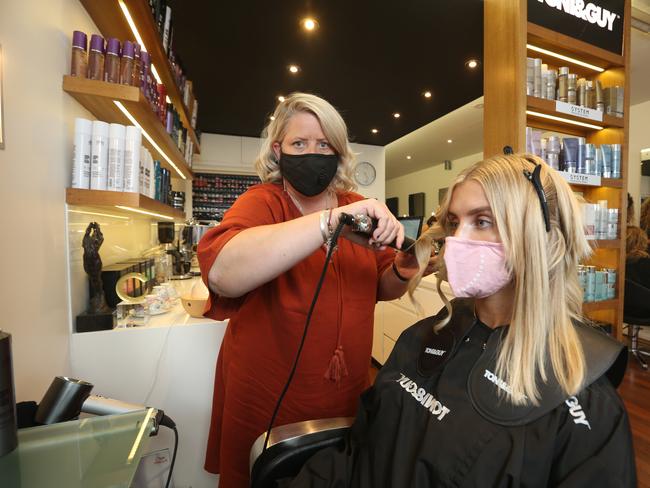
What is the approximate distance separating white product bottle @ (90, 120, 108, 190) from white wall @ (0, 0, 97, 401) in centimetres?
9

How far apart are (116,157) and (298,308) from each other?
94 cm

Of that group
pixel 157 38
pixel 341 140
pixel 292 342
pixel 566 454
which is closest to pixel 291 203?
pixel 341 140

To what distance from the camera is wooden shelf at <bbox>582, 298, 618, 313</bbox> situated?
2074 mm

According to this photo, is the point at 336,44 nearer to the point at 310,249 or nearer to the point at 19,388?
the point at 310,249

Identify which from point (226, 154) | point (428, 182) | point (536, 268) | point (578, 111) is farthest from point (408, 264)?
point (428, 182)

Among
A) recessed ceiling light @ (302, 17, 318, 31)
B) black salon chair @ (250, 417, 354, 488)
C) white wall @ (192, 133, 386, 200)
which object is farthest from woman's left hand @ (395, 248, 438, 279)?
white wall @ (192, 133, 386, 200)

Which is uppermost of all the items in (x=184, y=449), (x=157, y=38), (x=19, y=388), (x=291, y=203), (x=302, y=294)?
(x=157, y=38)

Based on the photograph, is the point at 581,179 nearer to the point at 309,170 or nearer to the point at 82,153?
the point at 309,170

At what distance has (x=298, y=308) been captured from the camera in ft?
2.80

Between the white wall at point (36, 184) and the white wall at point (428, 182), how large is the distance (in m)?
5.94

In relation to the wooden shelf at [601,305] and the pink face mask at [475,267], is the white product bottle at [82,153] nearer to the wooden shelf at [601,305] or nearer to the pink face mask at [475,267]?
the pink face mask at [475,267]

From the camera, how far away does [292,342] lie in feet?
2.84

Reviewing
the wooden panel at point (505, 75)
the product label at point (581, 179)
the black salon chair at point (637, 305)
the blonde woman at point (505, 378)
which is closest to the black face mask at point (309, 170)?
the blonde woman at point (505, 378)

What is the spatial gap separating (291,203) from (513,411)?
0.71 meters
